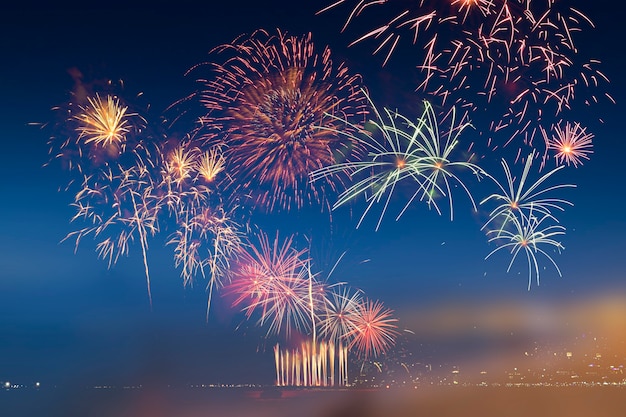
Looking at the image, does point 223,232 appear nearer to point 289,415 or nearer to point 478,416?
point 289,415

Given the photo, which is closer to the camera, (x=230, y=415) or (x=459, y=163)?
(x=459, y=163)

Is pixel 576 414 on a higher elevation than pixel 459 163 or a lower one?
lower

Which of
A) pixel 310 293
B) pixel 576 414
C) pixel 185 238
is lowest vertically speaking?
pixel 576 414

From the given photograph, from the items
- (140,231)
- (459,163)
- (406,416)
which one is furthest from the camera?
(406,416)

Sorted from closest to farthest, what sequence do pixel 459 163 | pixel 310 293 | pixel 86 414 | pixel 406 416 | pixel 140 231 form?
pixel 459 163 < pixel 140 231 < pixel 310 293 < pixel 406 416 < pixel 86 414

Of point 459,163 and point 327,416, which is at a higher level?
point 459,163

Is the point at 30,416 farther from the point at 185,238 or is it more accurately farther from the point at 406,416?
the point at 185,238

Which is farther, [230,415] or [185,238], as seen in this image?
[230,415]

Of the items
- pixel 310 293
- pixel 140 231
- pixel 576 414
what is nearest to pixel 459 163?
pixel 310 293

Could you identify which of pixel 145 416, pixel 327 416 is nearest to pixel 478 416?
pixel 327 416
